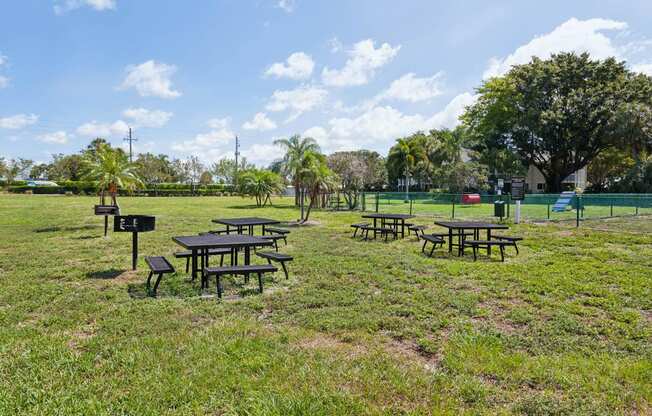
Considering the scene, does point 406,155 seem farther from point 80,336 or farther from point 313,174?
point 80,336

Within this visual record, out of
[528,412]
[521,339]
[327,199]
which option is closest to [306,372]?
[528,412]

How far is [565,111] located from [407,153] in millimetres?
15812

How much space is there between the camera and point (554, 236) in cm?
1246

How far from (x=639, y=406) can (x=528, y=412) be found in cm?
85

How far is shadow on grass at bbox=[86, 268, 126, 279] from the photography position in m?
7.22

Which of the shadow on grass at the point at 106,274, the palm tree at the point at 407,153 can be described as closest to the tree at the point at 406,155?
the palm tree at the point at 407,153

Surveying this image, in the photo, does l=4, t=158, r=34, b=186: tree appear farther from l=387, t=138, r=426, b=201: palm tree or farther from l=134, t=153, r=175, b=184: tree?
l=387, t=138, r=426, b=201: palm tree

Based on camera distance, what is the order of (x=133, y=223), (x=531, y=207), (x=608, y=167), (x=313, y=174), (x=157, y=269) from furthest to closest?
(x=608, y=167) < (x=531, y=207) < (x=313, y=174) < (x=133, y=223) < (x=157, y=269)

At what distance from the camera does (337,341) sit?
14.1 feet

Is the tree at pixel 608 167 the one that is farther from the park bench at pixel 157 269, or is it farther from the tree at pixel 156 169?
the tree at pixel 156 169

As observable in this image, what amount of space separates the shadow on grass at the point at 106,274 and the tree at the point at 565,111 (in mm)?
40526

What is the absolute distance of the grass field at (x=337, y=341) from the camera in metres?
3.11

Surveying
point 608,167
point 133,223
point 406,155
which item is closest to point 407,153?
point 406,155

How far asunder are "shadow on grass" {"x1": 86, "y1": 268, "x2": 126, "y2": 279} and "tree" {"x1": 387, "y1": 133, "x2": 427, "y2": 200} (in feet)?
136
